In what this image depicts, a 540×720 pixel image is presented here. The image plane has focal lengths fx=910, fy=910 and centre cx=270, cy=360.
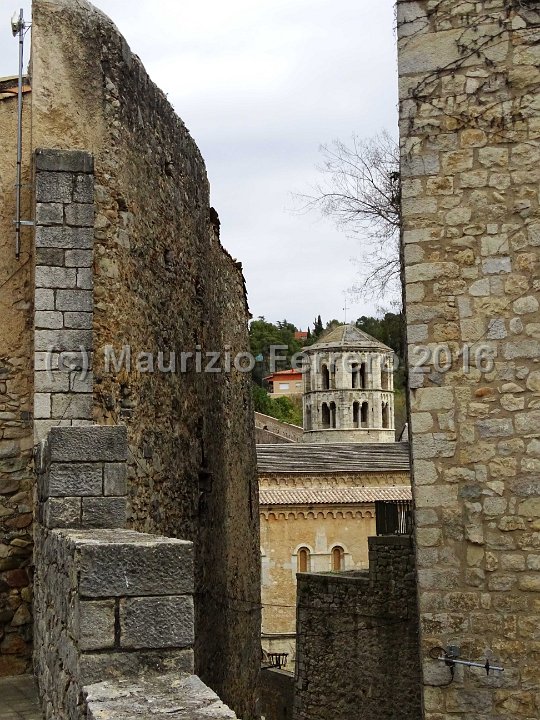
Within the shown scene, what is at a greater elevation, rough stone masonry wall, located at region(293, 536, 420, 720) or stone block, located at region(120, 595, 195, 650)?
stone block, located at region(120, 595, 195, 650)

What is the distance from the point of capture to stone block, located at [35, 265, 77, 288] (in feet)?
20.1

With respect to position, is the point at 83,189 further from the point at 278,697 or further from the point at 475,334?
the point at 278,697

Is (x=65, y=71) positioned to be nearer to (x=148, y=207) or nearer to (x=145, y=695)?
(x=148, y=207)

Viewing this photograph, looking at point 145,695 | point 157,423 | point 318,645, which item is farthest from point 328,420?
point 145,695

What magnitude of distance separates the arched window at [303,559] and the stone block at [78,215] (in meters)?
23.7

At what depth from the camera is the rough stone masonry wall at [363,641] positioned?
34.3ft

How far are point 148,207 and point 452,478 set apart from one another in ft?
10.9

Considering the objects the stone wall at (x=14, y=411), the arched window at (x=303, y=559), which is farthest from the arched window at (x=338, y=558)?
the stone wall at (x=14, y=411)

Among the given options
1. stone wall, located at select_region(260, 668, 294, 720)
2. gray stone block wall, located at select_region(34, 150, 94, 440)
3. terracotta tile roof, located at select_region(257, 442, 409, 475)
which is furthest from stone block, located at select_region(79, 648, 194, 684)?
terracotta tile roof, located at select_region(257, 442, 409, 475)

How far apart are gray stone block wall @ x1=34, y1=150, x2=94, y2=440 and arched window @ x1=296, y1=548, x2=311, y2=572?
23.4m

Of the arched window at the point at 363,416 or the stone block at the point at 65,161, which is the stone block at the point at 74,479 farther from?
the arched window at the point at 363,416

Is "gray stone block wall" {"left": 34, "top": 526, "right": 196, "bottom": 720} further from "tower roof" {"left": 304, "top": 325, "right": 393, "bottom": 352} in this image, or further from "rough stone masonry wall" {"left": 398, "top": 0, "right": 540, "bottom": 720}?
"tower roof" {"left": 304, "top": 325, "right": 393, "bottom": 352}

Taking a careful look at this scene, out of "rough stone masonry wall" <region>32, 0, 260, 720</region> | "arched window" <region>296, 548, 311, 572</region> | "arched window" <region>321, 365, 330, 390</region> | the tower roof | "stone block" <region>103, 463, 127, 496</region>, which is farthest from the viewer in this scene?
"arched window" <region>321, 365, 330, 390</region>

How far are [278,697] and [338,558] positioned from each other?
11.2 m
